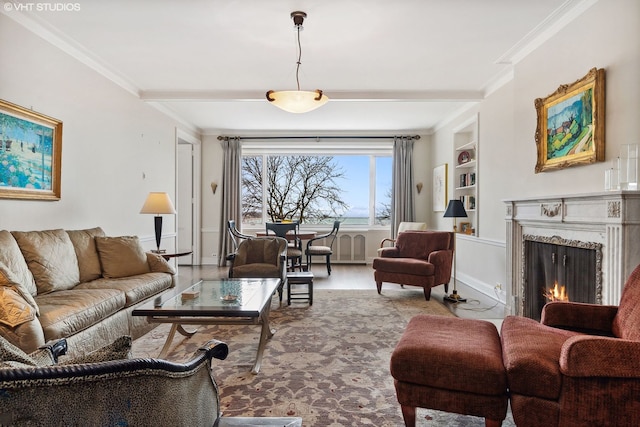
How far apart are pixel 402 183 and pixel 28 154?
5954 mm

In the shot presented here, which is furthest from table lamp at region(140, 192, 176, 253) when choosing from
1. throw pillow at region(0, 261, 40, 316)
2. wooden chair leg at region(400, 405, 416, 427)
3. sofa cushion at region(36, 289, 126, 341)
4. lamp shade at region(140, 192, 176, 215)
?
wooden chair leg at region(400, 405, 416, 427)

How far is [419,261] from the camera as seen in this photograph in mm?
4914

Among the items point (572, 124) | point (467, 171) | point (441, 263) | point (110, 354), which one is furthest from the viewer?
point (467, 171)

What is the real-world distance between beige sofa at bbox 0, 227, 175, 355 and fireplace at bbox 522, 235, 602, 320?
3.49 metres

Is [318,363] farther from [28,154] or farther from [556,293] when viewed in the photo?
[28,154]

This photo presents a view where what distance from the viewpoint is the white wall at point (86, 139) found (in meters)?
3.17

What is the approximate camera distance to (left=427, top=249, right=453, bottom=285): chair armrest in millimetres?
4805

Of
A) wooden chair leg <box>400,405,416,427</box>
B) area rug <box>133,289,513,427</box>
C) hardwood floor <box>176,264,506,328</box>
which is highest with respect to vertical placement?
wooden chair leg <box>400,405,416,427</box>

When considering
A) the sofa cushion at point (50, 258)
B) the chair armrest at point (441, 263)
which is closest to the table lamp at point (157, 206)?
the sofa cushion at point (50, 258)

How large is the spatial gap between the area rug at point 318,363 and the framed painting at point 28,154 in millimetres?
1621

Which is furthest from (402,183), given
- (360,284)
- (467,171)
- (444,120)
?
(360,284)

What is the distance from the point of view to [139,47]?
374 cm

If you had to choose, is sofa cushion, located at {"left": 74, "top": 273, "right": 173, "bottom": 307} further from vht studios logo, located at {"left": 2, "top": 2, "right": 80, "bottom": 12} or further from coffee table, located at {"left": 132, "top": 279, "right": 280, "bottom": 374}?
vht studios logo, located at {"left": 2, "top": 2, "right": 80, "bottom": 12}

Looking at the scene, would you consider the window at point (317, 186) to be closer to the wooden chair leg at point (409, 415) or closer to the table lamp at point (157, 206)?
the table lamp at point (157, 206)
